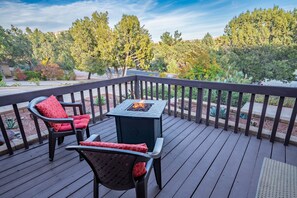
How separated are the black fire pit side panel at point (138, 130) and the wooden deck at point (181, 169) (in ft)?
1.10

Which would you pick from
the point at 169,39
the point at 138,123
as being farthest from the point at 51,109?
the point at 169,39

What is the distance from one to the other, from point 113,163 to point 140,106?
133cm

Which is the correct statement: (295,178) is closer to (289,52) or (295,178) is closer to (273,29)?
(289,52)

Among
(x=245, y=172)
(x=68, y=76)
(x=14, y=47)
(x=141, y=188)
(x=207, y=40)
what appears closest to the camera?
(x=141, y=188)

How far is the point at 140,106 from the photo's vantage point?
2.29 m

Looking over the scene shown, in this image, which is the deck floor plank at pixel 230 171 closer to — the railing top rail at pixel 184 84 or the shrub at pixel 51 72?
the railing top rail at pixel 184 84

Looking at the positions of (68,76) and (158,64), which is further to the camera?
(158,64)

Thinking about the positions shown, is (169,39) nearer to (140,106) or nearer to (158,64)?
(158,64)

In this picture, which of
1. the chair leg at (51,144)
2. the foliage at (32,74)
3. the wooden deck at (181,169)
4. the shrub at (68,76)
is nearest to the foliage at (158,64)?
the shrub at (68,76)

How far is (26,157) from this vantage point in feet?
6.84

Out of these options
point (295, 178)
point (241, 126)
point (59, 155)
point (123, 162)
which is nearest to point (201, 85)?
point (241, 126)

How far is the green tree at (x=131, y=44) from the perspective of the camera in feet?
36.4

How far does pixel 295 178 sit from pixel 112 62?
1199 cm

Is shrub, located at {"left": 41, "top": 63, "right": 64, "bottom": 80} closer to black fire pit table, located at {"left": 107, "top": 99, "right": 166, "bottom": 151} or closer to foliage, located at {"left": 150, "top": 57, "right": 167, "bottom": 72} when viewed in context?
foliage, located at {"left": 150, "top": 57, "right": 167, "bottom": 72}
